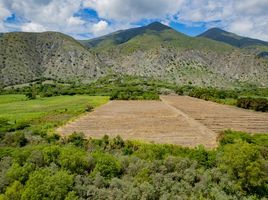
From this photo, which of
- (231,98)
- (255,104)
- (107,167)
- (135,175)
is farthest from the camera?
(231,98)

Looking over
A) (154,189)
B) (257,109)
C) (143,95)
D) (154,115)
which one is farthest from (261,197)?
(143,95)

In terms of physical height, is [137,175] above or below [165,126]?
above

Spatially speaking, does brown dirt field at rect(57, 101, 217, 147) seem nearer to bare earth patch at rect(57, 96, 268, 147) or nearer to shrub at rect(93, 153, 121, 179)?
bare earth patch at rect(57, 96, 268, 147)

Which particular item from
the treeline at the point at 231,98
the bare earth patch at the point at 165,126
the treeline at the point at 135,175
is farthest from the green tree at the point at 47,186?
the treeline at the point at 231,98

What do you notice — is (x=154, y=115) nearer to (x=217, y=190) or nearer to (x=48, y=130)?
(x=48, y=130)

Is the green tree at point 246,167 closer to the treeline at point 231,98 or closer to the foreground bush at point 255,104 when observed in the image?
the foreground bush at point 255,104

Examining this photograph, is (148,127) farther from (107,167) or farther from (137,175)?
(137,175)

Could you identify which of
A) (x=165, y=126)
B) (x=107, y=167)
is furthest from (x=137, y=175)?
(x=165, y=126)
